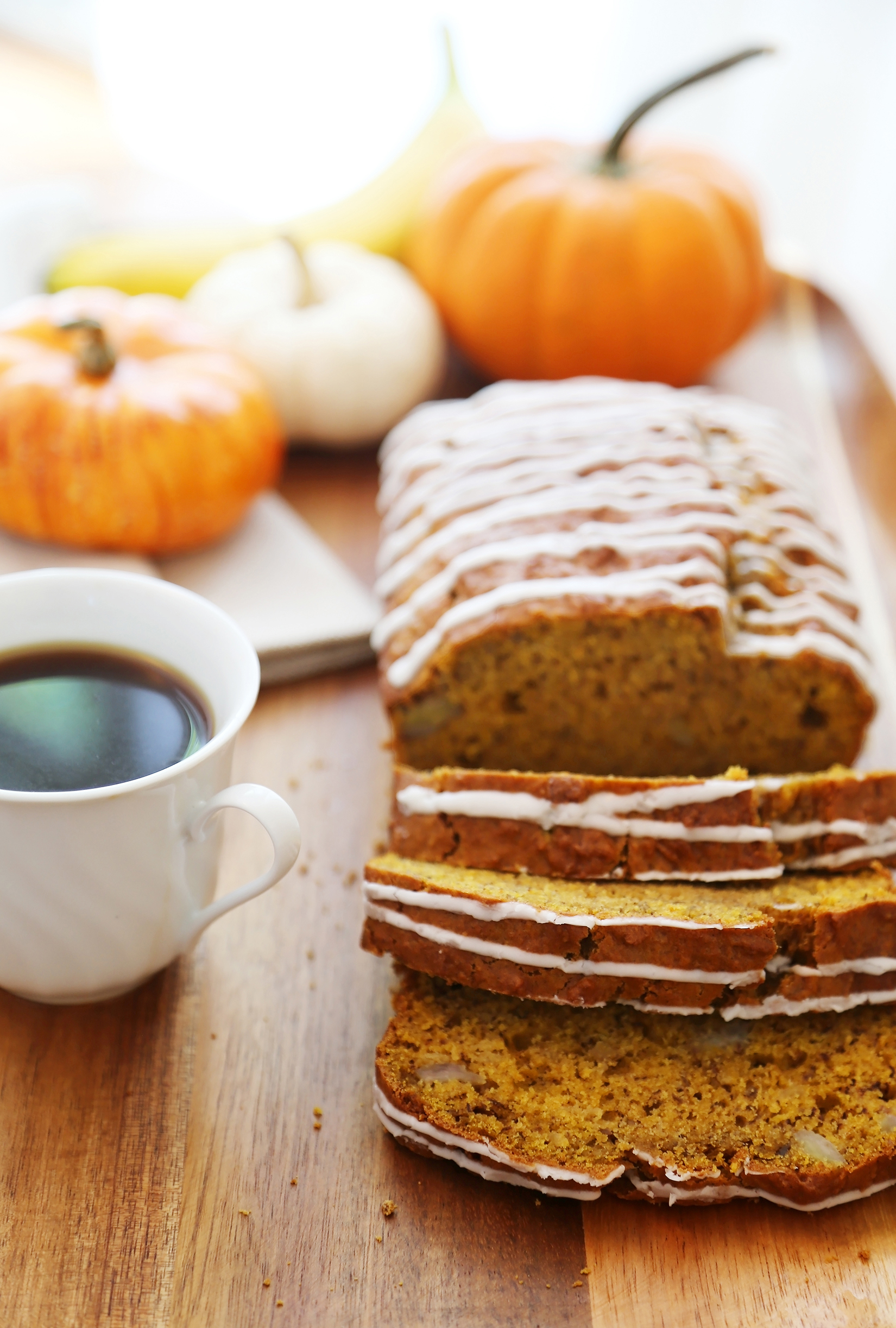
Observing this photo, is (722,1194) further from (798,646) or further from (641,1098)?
(798,646)

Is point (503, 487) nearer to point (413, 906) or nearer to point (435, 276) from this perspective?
point (413, 906)

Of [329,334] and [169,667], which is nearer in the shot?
[169,667]

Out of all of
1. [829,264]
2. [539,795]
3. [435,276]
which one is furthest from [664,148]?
[539,795]

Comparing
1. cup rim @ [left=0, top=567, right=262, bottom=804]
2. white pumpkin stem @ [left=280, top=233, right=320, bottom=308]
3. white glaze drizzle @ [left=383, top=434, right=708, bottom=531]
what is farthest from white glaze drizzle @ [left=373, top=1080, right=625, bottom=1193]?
white pumpkin stem @ [left=280, top=233, right=320, bottom=308]

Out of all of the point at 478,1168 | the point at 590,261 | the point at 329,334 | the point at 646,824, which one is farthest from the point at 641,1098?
the point at 590,261

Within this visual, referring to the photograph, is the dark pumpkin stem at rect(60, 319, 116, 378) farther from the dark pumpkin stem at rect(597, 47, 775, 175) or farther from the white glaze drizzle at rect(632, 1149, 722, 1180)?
the white glaze drizzle at rect(632, 1149, 722, 1180)
